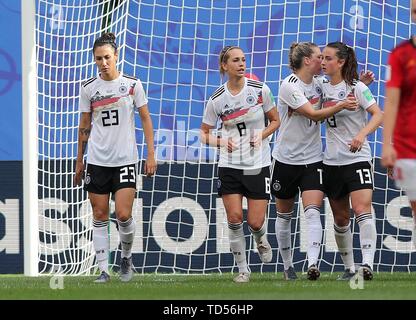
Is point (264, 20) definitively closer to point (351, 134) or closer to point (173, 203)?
point (173, 203)

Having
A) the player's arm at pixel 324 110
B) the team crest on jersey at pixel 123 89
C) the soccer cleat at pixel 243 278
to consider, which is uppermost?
the team crest on jersey at pixel 123 89

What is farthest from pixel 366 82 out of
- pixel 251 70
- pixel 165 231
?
pixel 165 231

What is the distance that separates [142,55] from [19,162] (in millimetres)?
Answer: 2063

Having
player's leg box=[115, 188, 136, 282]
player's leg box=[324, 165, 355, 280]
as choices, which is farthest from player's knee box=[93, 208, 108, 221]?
player's leg box=[324, 165, 355, 280]

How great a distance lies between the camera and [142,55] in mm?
13477

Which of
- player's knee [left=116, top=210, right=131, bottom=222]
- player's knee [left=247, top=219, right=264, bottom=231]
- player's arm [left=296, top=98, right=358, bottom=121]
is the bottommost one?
player's knee [left=247, top=219, right=264, bottom=231]

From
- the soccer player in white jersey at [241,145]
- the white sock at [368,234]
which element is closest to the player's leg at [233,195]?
the soccer player in white jersey at [241,145]

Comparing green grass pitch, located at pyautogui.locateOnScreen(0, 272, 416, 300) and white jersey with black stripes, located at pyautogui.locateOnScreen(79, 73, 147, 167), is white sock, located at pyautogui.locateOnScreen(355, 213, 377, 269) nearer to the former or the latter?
green grass pitch, located at pyautogui.locateOnScreen(0, 272, 416, 300)

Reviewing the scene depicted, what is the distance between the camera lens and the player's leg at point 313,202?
997cm

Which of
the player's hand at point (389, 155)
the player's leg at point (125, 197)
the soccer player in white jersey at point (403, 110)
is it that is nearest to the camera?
the player's hand at point (389, 155)

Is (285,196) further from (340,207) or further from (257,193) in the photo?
(340,207)

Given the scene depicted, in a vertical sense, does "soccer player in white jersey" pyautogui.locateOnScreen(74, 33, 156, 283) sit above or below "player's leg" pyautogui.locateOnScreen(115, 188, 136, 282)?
above

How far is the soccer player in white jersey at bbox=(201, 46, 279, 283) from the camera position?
10133mm

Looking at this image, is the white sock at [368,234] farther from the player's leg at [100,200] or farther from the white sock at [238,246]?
the player's leg at [100,200]
